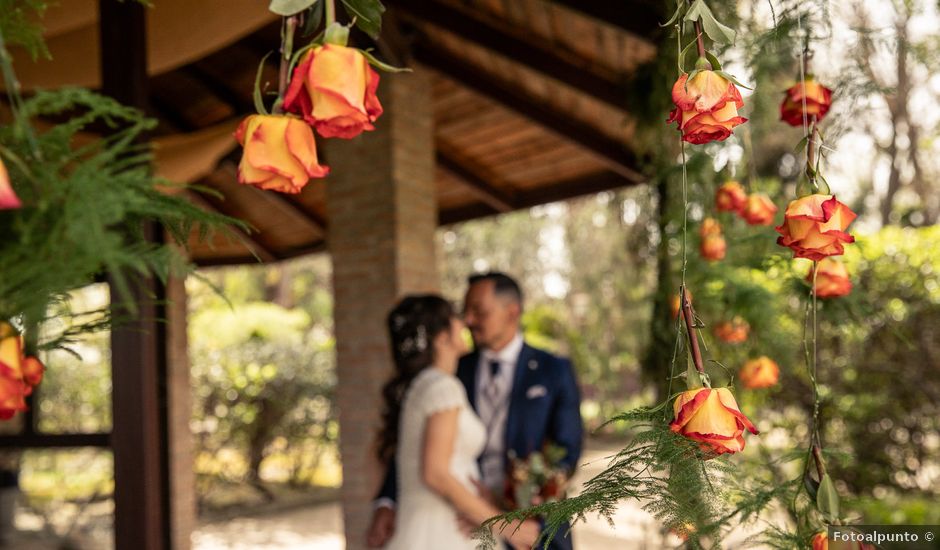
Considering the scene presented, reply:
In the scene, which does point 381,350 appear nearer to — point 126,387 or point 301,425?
point 126,387

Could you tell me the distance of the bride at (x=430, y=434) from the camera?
101 inches

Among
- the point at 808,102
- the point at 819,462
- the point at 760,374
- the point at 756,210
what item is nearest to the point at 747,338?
the point at 760,374

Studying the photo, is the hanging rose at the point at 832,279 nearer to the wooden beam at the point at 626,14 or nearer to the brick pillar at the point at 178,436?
the wooden beam at the point at 626,14

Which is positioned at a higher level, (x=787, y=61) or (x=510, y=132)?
(x=510, y=132)

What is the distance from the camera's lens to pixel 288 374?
8930 mm

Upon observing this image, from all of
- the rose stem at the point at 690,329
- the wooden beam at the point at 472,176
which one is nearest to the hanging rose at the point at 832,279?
the rose stem at the point at 690,329

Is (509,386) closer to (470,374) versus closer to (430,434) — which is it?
(470,374)

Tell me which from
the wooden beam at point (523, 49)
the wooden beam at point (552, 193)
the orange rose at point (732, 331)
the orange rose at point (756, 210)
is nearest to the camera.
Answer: the orange rose at point (756, 210)

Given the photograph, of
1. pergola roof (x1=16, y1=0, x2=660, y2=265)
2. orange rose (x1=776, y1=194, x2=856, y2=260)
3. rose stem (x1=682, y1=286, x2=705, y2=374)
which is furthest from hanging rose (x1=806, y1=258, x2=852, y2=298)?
pergola roof (x1=16, y1=0, x2=660, y2=265)

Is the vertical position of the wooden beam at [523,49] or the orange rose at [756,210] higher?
the wooden beam at [523,49]

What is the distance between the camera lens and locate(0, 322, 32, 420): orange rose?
20.6 inches

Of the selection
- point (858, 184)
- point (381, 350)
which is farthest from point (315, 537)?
point (858, 184)

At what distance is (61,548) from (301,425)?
3.40 meters

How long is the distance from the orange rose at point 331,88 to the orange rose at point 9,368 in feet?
0.89
